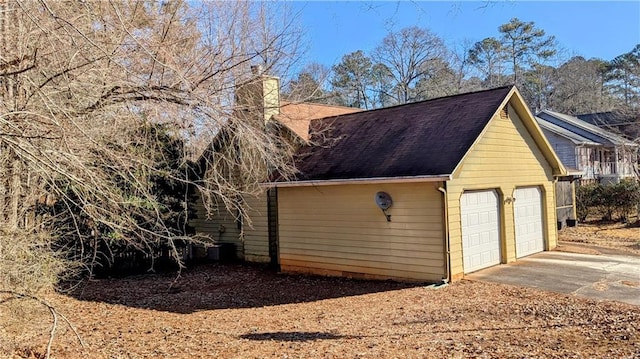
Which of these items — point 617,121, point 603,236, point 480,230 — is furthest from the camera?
point 617,121

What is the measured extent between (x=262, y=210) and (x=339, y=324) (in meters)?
7.40

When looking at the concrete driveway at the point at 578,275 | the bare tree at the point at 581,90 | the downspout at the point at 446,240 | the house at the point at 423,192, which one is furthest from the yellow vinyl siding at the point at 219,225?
the bare tree at the point at 581,90

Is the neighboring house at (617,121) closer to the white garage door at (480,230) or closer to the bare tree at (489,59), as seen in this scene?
the bare tree at (489,59)

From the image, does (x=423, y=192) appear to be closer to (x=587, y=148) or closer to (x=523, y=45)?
(x=587, y=148)

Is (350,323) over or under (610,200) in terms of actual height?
under

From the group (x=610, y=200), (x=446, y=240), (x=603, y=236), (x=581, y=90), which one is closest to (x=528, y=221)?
(x=446, y=240)

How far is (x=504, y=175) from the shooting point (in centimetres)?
1166

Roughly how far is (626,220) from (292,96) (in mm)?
16185

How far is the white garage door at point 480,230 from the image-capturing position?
10.4 m

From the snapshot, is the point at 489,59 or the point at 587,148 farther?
the point at 489,59

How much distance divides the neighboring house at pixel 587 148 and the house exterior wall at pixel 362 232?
2361 cm

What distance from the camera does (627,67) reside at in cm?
4116

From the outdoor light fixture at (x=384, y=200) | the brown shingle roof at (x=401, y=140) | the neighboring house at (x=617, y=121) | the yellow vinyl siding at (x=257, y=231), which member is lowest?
the yellow vinyl siding at (x=257, y=231)

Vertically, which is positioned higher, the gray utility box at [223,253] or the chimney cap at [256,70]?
the chimney cap at [256,70]
